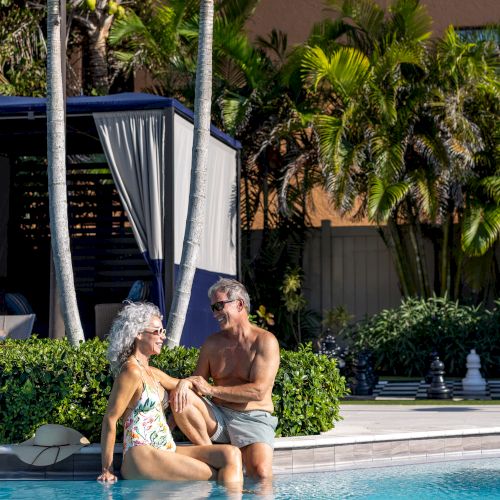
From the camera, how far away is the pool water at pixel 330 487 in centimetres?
601

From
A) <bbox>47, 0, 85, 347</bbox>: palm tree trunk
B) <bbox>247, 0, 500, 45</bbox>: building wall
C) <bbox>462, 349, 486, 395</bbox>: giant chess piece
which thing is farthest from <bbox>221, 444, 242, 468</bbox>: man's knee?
<bbox>247, 0, 500, 45</bbox>: building wall

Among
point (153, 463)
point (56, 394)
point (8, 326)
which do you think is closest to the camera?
point (153, 463)

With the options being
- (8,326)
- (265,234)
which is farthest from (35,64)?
(8,326)

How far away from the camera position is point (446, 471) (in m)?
7.33

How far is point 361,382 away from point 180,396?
20.2 feet

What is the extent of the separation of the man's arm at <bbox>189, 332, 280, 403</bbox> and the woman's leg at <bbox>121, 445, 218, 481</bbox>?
42 centimetres

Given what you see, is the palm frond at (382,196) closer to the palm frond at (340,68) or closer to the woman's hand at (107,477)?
the palm frond at (340,68)

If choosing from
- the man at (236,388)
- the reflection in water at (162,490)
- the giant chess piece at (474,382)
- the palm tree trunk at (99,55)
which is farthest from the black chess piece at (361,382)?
the palm tree trunk at (99,55)

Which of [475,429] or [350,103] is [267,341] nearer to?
[475,429]

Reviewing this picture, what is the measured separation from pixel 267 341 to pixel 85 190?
8.40 meters

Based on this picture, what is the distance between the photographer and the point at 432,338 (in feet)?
47.4

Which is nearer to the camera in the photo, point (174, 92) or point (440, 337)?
point (440, 337)

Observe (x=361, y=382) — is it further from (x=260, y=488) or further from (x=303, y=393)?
(x=260, y=488)

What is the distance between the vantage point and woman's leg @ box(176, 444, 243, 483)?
6105 mm
